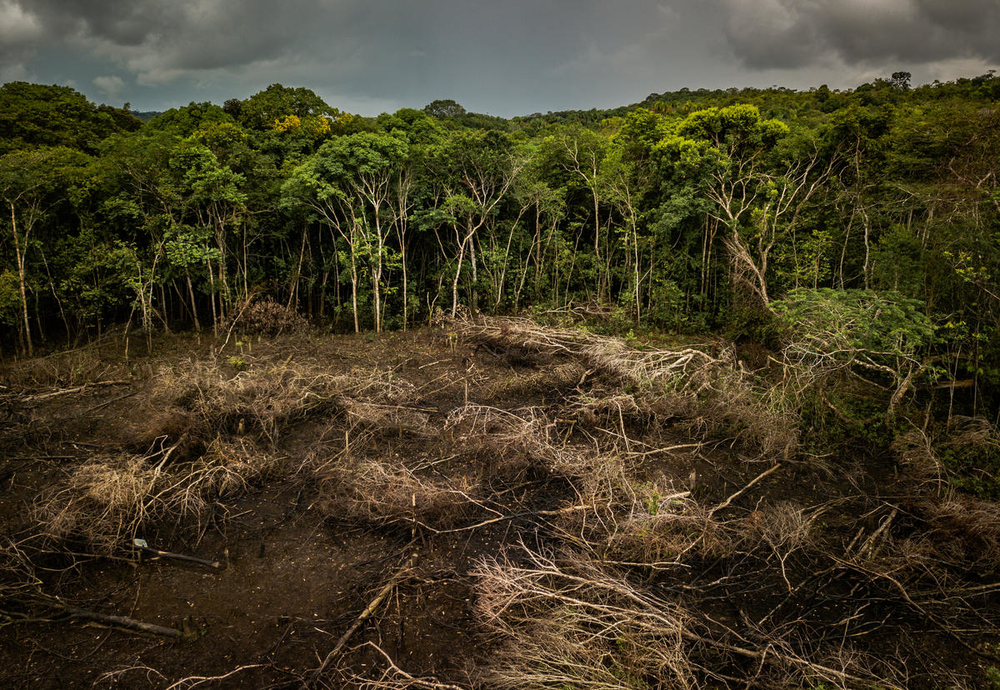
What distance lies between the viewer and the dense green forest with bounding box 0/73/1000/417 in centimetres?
1288

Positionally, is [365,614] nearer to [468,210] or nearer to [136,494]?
[136,494]

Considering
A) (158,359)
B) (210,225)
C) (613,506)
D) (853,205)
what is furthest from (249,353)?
(853,205)

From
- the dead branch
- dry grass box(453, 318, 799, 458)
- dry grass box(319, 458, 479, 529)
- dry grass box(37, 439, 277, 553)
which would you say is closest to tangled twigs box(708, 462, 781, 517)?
dry grass box(453, 318, 799, 458)

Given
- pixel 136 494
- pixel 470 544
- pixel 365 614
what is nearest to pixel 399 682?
pixel 365 614

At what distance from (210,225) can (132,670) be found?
41.8 feet

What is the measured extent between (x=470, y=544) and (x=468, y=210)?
10877mm

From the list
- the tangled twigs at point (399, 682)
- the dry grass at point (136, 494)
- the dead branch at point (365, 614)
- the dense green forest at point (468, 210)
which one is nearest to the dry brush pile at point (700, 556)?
the tangled twigs at point (399, 682)

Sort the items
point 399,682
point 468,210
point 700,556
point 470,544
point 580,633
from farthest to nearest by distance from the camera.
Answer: point 468,210, point 470,544, point 700,556, point 580,633, point 399,682

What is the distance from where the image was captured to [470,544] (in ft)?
19.6

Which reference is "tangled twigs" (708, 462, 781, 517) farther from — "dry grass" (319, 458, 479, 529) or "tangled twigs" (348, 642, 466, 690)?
"tangled twigs" (348, 642, 466, 690)

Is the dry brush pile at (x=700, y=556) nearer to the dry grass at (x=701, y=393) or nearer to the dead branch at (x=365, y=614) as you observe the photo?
the dry grass at (x=701, y=393)

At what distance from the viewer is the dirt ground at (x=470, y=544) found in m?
4.32

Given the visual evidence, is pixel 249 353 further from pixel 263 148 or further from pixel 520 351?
pixel 263 148

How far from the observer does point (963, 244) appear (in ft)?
25.9
